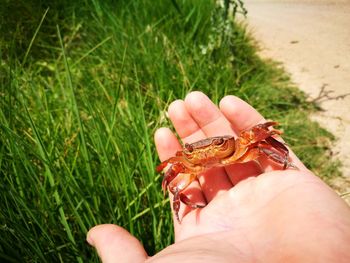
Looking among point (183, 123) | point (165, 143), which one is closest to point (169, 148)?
point (165, 143)

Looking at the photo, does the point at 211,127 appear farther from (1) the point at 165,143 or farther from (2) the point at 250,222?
(2) the point at 250,222

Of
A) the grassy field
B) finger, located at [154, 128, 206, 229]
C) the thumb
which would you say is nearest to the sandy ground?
the grassy field

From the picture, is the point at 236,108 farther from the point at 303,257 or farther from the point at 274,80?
the point at 274,80

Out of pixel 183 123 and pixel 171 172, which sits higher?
pixel 183 123

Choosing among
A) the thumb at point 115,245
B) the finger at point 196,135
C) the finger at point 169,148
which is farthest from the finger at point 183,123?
the thumb at point 115,245

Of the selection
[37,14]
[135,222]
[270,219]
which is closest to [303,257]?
[270,219]

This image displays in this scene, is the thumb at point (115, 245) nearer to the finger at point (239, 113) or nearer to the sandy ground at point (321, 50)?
the finger at point (239, 113)
